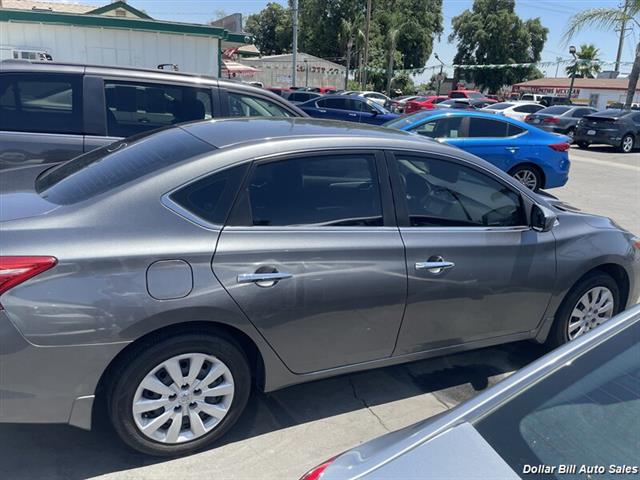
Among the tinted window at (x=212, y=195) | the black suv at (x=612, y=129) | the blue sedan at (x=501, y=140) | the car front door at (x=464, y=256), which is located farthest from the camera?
the black suv at (x=612, y=129)

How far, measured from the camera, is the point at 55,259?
2.27m

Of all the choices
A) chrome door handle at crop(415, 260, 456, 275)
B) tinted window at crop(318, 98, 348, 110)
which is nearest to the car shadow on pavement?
chrome door handle at crop(415, 260, 456, 275)

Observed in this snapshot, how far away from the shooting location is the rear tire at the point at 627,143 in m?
18.4

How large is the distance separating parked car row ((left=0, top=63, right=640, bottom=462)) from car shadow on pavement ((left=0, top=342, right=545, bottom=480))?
23 cm

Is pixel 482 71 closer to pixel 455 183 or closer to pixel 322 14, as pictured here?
pixel 322 14

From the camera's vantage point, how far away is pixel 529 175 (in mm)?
9211

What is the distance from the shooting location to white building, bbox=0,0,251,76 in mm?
17750

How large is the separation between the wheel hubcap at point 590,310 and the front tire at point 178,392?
2373mm

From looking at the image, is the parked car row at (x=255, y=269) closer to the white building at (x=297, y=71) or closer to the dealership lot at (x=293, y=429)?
the dealership lot at (x=293, y=429)

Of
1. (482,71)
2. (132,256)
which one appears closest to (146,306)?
(132,256)

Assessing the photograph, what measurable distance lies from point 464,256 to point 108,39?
18394mm

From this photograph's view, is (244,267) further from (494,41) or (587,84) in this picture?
(494,41)

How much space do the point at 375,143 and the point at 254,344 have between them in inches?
51.4

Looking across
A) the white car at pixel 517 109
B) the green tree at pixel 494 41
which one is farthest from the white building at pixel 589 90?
the white car at pixel 517 109
